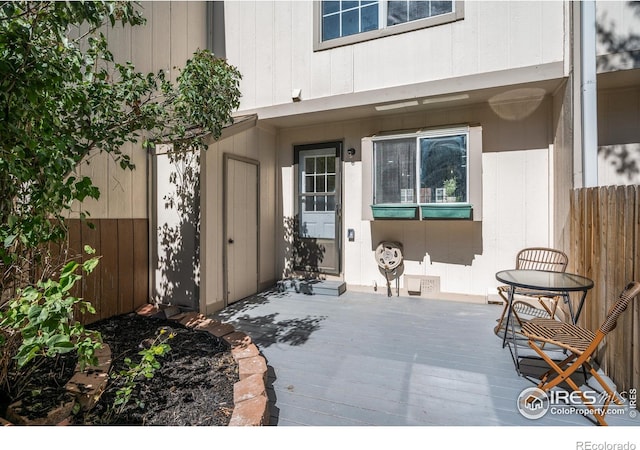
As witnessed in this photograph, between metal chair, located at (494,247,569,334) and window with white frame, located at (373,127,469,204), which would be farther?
window with white frame, located at (373,127,469,204)

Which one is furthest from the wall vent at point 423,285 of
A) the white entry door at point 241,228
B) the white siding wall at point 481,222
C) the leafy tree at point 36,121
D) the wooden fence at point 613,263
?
the leafy tree at point 36,121

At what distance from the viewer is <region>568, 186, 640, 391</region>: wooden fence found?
2137 mm

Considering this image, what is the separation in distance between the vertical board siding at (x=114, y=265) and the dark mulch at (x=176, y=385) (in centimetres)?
68

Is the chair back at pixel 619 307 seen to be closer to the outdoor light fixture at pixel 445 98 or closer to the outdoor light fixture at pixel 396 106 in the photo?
the outdoor light fixture at pixel 445 98

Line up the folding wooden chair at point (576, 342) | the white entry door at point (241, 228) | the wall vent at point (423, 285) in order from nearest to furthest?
the folding wooden chair at point (576, 342) → the white entry door at point (241, 228) → the wall vent at point (423, 285)

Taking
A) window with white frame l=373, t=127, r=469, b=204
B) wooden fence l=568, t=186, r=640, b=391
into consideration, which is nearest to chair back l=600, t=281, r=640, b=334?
wooden fence l=568, t=186, r=640, b=391

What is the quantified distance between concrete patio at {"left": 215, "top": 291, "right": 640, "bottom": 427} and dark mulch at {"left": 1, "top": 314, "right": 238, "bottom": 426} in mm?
382

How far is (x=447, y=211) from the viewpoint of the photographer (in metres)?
4.44

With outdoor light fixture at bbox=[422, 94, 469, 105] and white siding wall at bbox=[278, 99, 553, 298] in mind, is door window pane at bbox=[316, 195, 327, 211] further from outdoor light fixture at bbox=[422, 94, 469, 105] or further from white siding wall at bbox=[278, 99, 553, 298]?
outdoor light fixture at bbox=[422, 94, 469, 105]

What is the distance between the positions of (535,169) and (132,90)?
15.9ft

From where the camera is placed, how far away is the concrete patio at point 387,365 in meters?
2.04

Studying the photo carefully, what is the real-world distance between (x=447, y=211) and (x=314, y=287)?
7.48ft

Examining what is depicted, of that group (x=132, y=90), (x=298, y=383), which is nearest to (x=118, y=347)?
(x=298, y=383)

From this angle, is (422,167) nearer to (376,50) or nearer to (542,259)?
(376,50)
